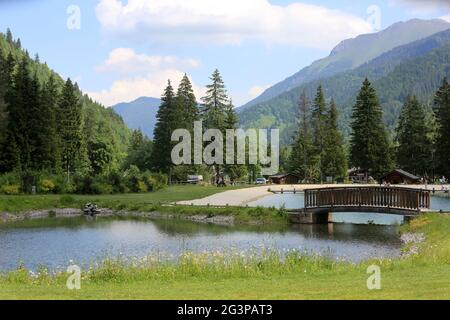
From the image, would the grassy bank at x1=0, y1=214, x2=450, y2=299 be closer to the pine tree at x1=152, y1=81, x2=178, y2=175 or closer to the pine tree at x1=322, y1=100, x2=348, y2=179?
the pine tree at x1=152, y1=81, x2=178, y2=175

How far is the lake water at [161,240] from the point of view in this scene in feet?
82.7

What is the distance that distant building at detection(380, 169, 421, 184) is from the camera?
70.4 meters

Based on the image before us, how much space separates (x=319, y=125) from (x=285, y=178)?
9264 mm

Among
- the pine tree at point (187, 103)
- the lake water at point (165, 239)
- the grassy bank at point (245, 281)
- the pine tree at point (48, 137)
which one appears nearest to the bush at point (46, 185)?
the pine tree at point (48, 137)

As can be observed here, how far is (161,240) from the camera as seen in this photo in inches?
1235

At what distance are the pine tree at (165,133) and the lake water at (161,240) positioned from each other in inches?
1306

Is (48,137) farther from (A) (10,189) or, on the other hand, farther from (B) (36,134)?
(A) (10,189)

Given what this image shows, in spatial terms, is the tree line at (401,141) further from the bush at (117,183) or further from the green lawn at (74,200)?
the bush at (117,183)

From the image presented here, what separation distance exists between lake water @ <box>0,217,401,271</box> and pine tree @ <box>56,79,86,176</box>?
31.5 m

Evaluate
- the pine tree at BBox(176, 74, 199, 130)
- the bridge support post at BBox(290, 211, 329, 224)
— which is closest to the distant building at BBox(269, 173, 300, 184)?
the pine tree at BBox(176, 74, 199, 130)

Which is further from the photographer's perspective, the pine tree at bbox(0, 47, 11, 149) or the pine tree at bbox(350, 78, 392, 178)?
the pine tree at bbox(350, 78, 392, 178)

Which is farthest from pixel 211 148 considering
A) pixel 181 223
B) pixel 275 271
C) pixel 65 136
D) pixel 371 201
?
pixel 275 271

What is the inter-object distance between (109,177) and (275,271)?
155 feet
